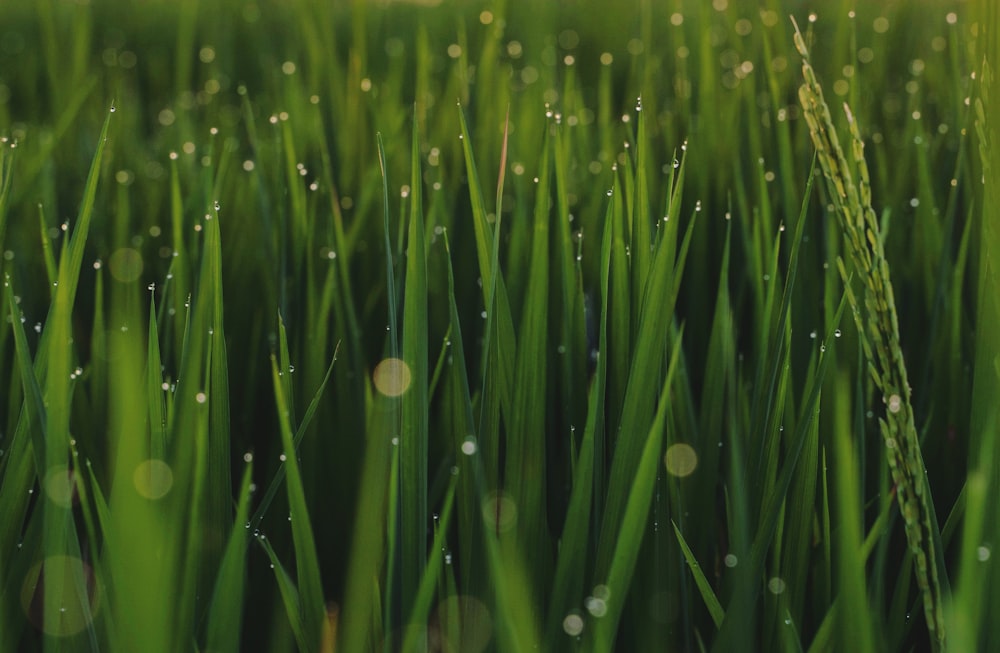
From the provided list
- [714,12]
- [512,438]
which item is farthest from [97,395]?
[714,12]

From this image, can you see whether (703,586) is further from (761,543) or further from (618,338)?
(618,338)

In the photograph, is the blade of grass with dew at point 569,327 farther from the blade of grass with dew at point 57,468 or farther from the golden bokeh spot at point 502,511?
the blade of grass with dew at point 57,468

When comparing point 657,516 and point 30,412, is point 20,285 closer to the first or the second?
point 30,412

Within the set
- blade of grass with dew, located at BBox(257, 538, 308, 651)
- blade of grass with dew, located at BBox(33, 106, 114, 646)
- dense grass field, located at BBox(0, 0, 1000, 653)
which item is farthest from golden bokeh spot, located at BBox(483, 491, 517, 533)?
blade of grass with dew, located at BBox(33, 106, 114, 646)

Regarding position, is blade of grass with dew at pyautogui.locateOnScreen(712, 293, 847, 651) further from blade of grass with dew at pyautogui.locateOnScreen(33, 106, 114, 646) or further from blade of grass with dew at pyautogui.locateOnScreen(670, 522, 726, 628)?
blade of grass with dew at pyautogui.locateOnScreen(33, 106, 114, 646)

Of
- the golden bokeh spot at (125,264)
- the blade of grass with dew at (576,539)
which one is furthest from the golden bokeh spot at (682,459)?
the golden bokeh spot at (125,264)

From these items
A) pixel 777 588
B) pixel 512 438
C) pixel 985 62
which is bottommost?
pixel 777 588

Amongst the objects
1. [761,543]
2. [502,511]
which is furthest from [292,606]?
[761,543]
